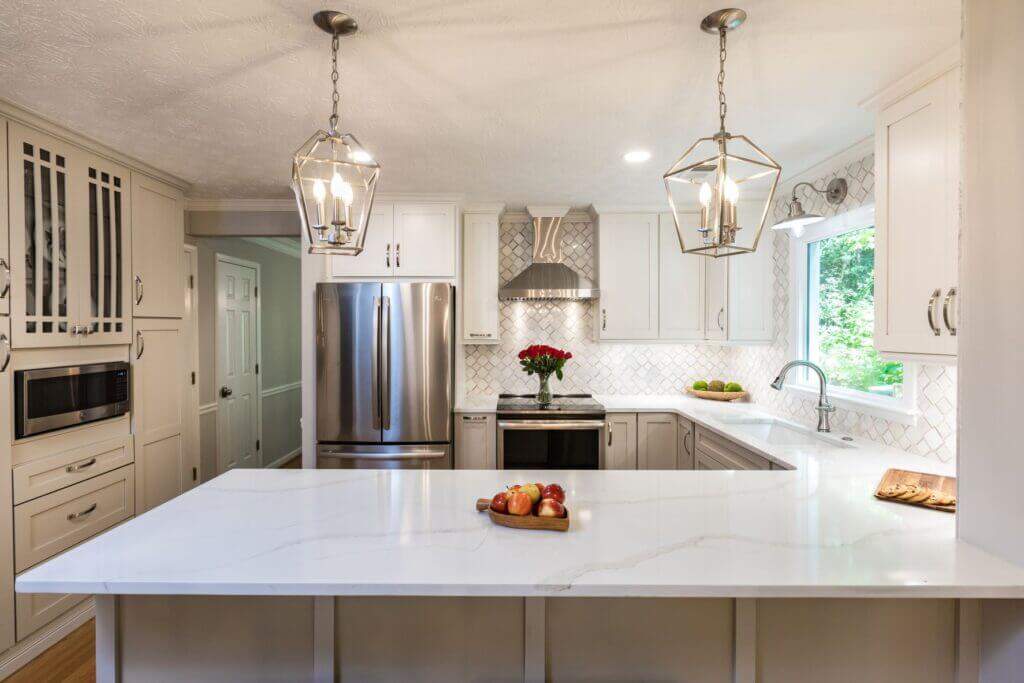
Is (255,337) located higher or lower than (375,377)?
higher

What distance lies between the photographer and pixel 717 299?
373 centimetres

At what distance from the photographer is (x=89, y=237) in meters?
Answer: 2.69

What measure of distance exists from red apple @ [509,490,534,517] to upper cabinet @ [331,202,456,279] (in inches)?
95.3

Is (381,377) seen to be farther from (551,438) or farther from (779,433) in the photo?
(779,433)

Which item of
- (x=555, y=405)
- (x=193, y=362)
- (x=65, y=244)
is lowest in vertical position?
(x=555, y=405)

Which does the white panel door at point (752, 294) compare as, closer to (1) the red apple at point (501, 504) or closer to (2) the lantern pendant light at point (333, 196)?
(1) the red apple at point (501, 504)

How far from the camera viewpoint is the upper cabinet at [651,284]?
3791mm

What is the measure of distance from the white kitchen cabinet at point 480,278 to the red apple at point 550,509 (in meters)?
2.47

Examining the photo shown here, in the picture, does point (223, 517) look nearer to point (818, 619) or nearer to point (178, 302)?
point (818, 619)

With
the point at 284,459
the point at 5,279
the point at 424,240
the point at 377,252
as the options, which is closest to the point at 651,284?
the point at 424,240

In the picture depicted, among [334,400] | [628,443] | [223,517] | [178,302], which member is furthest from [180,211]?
[628,443]

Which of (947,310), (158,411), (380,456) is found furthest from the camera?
(380,456)

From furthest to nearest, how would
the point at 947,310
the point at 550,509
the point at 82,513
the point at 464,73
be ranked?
the point at 82,513 → the point at 464,73 → the point at 947,310 → the point at 550,509

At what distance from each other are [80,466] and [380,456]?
156 centimetres
